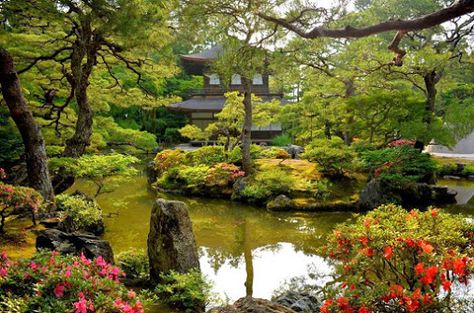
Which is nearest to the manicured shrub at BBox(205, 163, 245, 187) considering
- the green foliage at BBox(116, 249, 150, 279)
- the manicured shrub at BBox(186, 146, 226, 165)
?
the manicured shrub at BBox(186, 146, 226, 165)

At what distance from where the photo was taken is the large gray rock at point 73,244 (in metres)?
4.86

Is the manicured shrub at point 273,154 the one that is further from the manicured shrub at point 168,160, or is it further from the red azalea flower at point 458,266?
the red azalea flower at point 458,266

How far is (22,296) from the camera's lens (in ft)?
8.80

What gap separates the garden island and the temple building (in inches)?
214

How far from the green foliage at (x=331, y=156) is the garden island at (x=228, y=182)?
59mm

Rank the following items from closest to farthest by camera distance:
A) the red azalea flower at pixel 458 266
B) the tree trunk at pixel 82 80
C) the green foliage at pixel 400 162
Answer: the red azalea flower at pixel 458 266 < the tree trunk at pixel 82 80 < the green foliage at pixel 400 162

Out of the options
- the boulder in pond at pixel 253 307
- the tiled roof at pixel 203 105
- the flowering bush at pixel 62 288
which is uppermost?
the tiled roof at pixel 203 105

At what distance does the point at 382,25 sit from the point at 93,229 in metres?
6.16

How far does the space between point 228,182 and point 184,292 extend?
317 inches

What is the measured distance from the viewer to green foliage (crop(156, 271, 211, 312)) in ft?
13.4

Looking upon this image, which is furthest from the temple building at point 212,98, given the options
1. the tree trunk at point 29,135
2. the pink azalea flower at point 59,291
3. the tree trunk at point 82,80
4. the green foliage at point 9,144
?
the pink azalea flower at point 59,291

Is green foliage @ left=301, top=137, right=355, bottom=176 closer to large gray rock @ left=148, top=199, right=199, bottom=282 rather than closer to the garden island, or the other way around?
the garden island

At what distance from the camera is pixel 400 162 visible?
10.6 m

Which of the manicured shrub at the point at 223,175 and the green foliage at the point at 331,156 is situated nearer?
the green foliage at the point at 331,156
